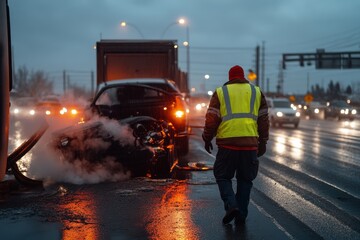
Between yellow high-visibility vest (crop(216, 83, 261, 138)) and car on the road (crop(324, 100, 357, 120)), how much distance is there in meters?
38.1

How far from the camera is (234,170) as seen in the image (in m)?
5.95

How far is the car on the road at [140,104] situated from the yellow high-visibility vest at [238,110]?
5.47m

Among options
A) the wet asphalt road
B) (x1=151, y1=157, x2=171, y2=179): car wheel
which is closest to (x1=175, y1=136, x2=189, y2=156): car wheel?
the wet asphalt road

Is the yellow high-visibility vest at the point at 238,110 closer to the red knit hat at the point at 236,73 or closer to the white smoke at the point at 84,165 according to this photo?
the red knit hat at the point at 236,73

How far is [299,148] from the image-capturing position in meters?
16.2

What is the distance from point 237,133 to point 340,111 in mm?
39076

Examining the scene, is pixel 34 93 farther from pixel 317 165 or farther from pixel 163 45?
pixel 317 165

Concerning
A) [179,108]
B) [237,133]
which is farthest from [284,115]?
[237,133]

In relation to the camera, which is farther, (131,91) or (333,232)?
(131,91)

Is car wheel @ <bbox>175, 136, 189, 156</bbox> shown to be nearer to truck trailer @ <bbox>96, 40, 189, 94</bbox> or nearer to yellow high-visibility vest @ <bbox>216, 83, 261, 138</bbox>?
truck trailer @ <bbox>96, 40, 189, 94</bbox>

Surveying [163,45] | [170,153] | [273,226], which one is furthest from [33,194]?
[163,45]

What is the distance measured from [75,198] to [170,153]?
9.11 feet

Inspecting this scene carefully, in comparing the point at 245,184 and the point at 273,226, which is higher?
the point at 245,184

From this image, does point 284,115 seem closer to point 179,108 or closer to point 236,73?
point 179,108
